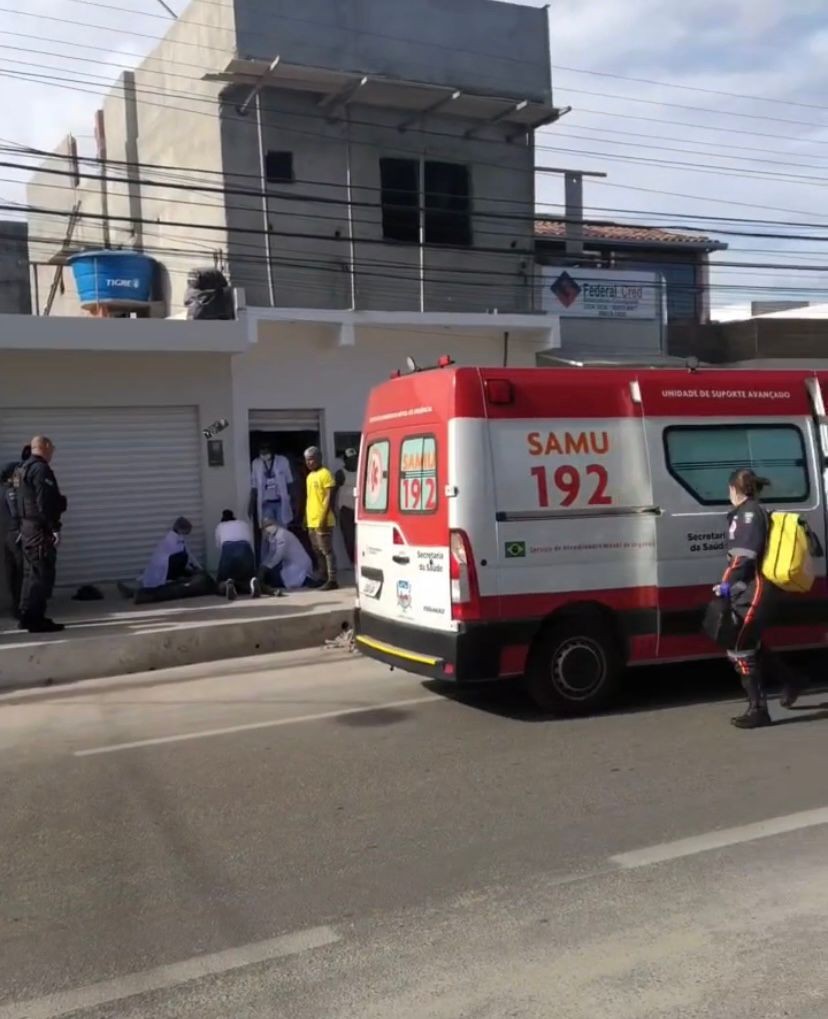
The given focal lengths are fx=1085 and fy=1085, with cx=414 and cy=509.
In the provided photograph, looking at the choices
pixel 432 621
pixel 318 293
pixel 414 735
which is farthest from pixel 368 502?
pixel 318 293

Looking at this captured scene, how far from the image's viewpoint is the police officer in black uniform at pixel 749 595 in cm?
707

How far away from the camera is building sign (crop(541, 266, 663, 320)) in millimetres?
17703

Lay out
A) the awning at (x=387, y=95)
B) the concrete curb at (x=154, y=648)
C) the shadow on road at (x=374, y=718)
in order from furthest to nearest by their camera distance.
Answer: the awning at (x=387, y=95) → the concrete curb at (x=154, y=648) → the shadow on road at (x=374, y=718)

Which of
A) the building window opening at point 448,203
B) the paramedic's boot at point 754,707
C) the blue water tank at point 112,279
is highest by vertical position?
the building window opening at point 448,203

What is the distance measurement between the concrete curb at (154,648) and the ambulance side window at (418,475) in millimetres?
3661

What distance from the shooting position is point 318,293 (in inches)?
634

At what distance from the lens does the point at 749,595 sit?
7.10m

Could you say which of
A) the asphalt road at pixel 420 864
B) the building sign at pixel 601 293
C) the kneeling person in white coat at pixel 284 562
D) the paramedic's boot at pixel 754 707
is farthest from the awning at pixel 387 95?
the paramedic's boot at pixel 754 707

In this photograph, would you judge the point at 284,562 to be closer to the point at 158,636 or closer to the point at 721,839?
the point at 158,636

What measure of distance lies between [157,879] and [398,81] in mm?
13579

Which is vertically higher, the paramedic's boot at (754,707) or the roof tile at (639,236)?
the roof tile at (639,236)

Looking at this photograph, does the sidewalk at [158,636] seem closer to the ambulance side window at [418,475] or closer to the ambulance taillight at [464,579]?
the ambulance side window at [418,475]

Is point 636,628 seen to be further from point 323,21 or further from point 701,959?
point 323,21

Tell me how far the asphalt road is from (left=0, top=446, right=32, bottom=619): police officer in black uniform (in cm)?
417
